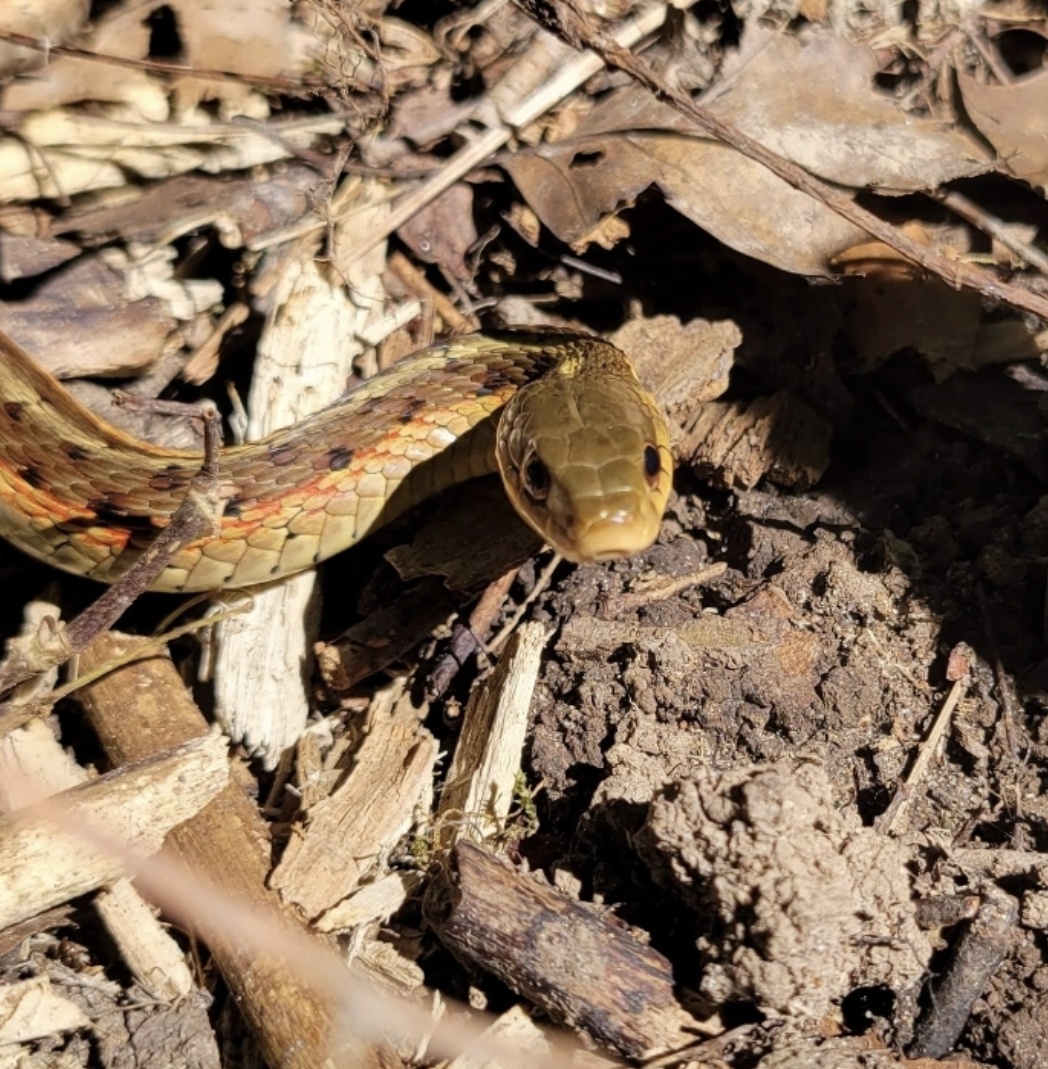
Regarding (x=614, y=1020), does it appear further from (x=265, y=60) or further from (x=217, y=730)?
(x=265, y=60)

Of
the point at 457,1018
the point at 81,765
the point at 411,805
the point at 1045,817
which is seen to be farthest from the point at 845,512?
the point at 81,765

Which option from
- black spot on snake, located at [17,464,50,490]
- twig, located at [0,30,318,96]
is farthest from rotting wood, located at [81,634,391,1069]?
twig, located at [0,30,318,96]

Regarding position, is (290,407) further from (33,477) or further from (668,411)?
(668,411)

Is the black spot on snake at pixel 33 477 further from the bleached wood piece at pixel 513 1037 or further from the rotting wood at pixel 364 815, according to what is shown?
the bleached wood piece at pixel 513 1037

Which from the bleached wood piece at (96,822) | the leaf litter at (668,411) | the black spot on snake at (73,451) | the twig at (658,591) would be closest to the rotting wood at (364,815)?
the leaf litter at (668,411)

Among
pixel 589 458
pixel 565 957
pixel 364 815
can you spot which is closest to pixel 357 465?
pixel 589 458

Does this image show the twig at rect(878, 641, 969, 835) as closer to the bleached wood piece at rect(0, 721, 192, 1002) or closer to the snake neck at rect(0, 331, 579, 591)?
the snake neck at rect(0, 331, 579, 591)
